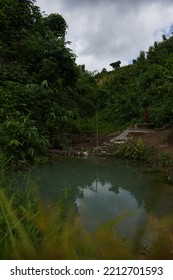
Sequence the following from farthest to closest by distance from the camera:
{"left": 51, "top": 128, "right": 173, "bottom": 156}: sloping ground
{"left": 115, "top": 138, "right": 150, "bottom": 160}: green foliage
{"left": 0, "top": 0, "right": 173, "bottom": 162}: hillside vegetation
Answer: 1. {"left": 51, "top": 128, "right": 173, "bottom": 156}: sloping ground
2. {"left": 115, "top": 138, "right": 150, "bottom": 160}: green foliage
3. {"left": 0, "top": 0, "right": 173, "bottom": 162}: hillside vegetation

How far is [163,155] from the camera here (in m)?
7.69

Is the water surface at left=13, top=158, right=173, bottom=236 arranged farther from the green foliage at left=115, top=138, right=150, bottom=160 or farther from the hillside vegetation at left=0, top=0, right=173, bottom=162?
the hillside vegetation at left=0, top=0, right=173, bottom=162

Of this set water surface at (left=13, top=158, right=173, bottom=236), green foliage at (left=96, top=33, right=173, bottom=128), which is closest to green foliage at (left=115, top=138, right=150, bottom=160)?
water surface at (left=13, top=158, right=173, bottom=236)

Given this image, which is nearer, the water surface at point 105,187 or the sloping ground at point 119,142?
the water surface at point 105,187

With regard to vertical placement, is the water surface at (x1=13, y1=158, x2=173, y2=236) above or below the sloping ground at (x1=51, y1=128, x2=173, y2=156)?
below

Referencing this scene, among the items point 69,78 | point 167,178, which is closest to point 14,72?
point 69,78

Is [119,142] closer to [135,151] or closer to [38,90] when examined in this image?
[135,151]

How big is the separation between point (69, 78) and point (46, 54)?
130cm

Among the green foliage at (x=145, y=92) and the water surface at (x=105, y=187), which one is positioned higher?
the green foliage at (x=145, y=92)

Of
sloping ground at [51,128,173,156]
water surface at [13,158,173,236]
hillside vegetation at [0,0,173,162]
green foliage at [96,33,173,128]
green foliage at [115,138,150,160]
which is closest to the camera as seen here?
water surface at [13,158,173,236]

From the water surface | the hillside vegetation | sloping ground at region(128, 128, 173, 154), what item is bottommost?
the water surface

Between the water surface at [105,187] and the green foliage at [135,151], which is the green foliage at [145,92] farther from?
the water surface at [105,187]

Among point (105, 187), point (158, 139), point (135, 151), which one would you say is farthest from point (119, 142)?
point (105, 187)

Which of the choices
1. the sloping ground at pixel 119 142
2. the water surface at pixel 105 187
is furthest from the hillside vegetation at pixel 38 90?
the water surface at pixel 105 187
